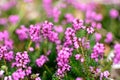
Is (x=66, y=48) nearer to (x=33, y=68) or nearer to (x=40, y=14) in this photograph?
(x=33, y=68)

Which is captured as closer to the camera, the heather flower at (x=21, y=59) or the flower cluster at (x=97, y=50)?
the heather flower at (x=21, y=59)

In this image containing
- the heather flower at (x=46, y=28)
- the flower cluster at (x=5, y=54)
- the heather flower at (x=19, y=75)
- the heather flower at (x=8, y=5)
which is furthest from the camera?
the heather flower at (x=8, y=5)

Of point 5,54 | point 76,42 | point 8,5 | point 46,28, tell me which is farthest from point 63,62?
point 8,5

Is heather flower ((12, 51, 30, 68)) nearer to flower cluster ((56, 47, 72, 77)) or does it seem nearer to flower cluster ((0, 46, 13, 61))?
flower cluster ((0, 46, 13, 61))

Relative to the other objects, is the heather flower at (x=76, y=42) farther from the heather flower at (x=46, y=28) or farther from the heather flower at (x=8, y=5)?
the heather flower at (x=8, y=5)

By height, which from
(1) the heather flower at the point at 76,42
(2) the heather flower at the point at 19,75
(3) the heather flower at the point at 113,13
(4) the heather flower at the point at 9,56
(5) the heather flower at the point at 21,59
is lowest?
(2) the heather flower at the point at 19,75

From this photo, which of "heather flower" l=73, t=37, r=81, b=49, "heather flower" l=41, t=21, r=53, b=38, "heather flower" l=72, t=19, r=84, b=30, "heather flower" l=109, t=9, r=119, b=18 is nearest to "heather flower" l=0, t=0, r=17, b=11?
"heather flower" l=109, t=9, r=119, b=18

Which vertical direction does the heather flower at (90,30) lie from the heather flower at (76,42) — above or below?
above

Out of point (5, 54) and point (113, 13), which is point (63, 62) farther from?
point (113, 13)

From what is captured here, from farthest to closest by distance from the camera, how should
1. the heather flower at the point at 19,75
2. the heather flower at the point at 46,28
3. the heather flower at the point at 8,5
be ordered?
1. the heather flower at the point at 8,5
2. the heather flower at the point at 46,28
3. the heather flower at the point at 19,75

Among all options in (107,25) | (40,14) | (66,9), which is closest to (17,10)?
(40,14)

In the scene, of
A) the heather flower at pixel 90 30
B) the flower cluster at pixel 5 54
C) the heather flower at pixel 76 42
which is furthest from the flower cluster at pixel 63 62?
the flower cluster at pixel 5 54
